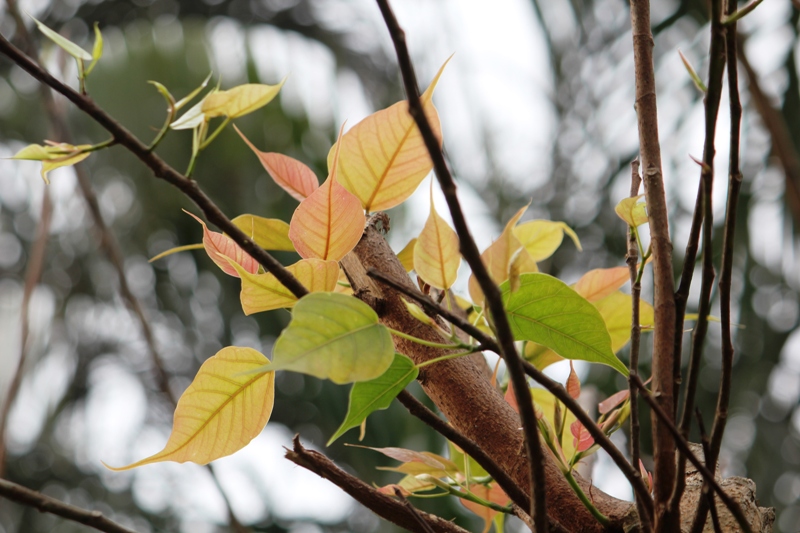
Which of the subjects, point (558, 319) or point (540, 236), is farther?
point (540, 236)

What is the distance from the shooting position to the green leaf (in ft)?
0.47

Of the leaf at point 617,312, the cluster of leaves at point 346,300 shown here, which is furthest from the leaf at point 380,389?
the leaf at point 617,312

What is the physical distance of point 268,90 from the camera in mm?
187

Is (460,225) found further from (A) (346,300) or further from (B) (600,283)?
(B) (600,283)

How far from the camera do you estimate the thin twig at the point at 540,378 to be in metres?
0.10

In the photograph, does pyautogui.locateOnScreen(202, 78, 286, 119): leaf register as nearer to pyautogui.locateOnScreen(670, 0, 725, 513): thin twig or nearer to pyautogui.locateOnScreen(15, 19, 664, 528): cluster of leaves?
pyautogui.locateOnScreen(15, 19, 664, 528): cluster of leaves

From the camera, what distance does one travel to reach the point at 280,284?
0.15 m

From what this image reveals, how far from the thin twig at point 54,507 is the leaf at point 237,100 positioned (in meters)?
0.10

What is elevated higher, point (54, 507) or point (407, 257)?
point (407, 257)

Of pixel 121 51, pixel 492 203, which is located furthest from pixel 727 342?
pixel 121 51

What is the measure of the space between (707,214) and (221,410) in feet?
0.38

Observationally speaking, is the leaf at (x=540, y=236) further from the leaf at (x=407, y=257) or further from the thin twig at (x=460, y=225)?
the thin twig at (x=460, y=225)

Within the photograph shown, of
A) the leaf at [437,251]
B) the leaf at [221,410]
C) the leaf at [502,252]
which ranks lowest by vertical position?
the leaf at [221,410]

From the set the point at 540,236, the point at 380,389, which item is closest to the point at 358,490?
the point at 380,389
